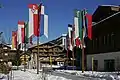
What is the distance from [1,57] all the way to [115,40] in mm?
24505

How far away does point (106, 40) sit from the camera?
46.9 m

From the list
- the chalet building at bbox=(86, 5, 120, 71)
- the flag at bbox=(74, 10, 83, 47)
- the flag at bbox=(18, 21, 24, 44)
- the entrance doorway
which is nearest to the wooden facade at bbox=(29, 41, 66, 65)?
the chalet building at bbox=(86, 5, 120, 71)

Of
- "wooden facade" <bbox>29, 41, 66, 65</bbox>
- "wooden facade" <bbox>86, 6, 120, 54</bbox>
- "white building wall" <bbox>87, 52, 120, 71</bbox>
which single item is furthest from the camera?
"wooden facade" <bbox>29, 41, 66, 65</bbox>

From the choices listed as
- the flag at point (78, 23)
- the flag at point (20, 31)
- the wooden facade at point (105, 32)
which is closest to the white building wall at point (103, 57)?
the wooden facade at point (105, 32)

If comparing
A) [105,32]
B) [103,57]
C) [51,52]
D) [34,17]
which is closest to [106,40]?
[105,32]

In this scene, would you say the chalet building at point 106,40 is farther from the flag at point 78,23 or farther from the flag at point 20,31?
the flag at point 20,31

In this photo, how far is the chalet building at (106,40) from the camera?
142 feet

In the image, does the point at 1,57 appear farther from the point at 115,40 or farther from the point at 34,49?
the point at 34,49

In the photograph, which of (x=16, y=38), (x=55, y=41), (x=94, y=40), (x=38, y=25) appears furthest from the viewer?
(x=55, y=41)

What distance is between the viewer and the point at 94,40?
52.2 m

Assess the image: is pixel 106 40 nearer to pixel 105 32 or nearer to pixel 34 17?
pixel 105 32

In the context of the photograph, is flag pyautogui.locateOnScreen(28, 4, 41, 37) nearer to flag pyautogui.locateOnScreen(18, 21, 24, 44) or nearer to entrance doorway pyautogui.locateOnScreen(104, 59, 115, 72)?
flag pyautogui.locateOnScreen(18, 21, 24, 44)

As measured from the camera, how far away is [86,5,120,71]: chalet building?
4338cm

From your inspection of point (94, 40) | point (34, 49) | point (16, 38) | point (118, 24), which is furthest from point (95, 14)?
point (34, 49)
